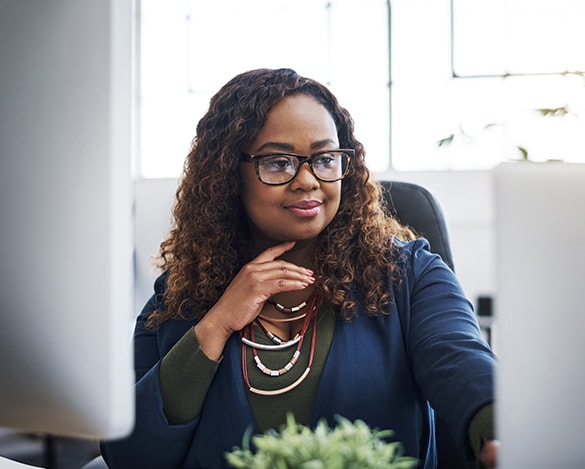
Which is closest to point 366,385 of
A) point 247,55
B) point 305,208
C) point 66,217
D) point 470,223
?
point 305,208

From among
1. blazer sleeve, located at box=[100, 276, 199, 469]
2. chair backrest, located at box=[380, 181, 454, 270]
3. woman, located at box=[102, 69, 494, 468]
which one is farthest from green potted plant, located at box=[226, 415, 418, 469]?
chair backrest, located at box=[380, 181, 454, 270]

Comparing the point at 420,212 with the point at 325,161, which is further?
the point at 420,212

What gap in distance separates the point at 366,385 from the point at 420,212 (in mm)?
482

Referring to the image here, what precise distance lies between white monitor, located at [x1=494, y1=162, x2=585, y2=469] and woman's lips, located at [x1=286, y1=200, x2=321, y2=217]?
1.97ft

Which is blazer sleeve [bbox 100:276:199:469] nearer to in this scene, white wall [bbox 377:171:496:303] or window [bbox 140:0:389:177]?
white wall [bbox 377:171:496:303]

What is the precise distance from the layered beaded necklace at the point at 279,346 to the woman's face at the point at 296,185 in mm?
137

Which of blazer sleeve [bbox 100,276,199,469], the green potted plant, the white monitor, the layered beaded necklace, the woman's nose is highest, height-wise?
the woman's nose

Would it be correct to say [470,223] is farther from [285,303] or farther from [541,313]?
[541,313]

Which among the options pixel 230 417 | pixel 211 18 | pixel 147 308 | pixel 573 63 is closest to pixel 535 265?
pixel 230 417

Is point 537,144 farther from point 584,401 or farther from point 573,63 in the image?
point 584,401

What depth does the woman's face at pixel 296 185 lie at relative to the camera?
3.99 feet

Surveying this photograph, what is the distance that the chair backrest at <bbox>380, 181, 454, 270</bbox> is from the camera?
A: 60.1 inches

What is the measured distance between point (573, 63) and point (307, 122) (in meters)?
3.28

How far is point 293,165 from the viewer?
4.02ft
